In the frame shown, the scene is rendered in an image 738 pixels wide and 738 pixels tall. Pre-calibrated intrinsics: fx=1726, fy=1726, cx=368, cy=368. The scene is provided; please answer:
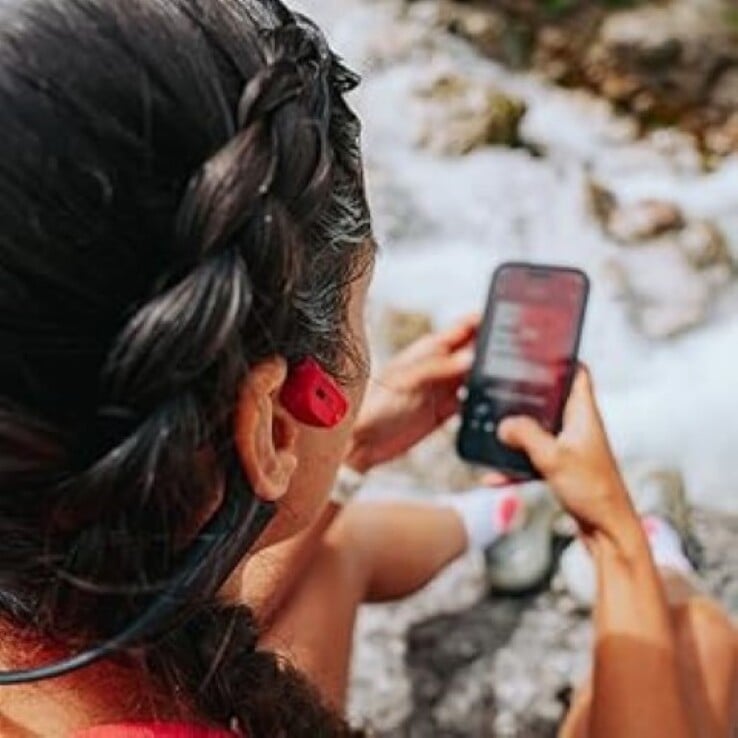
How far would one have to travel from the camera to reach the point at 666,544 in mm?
1964

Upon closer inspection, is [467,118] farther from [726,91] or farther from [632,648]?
[632,648]

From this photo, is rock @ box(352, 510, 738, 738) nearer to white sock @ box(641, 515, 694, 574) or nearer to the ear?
white sock @ box(641, 515, 694, 574)

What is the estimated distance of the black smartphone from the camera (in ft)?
5.62

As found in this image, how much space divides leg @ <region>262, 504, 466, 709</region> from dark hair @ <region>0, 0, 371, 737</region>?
0.54 metres

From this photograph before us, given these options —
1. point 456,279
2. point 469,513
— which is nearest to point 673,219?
point 456,279

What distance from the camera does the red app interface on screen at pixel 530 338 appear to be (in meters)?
1.71

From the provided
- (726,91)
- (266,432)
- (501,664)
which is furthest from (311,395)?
(726,91)

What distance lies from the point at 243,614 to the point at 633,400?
1.53 meters

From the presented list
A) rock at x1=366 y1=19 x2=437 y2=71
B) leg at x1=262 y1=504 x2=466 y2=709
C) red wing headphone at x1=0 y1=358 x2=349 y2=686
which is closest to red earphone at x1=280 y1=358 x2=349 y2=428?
red wing headphone at x1=0 y1=358 x2=349 y2=686

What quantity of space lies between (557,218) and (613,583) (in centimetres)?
142

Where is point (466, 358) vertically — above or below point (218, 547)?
below

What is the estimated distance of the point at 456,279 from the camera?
9.18 ft

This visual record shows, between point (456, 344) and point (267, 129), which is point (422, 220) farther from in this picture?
point (267, 129)

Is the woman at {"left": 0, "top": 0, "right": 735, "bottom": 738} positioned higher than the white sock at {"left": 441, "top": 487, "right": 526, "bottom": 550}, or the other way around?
the woman at {"left": 0, "top": 0, "right": 735, "bottom": 738}
